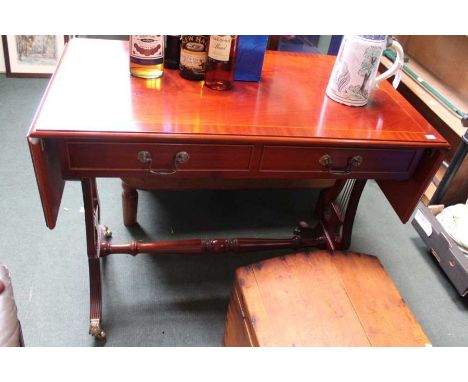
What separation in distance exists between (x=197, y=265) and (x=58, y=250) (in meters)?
0.53

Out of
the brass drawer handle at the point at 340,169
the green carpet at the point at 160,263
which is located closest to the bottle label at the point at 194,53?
the brass drawer handle at the point at 340,169

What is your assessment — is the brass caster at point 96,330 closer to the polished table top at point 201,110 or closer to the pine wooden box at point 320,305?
the pine wooden box at point 320,305

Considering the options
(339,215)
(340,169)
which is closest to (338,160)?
(340,169)

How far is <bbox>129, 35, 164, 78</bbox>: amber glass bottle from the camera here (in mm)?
980

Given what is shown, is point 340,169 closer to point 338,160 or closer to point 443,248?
point 338,160

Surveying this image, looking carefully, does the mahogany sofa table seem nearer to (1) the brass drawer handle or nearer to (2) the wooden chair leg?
(1) the brass drawer handle

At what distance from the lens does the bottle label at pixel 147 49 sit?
98 centimetres

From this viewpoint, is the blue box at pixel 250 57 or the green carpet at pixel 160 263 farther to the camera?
the green carpet at pixel 160 263

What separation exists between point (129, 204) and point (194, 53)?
0.76 meters

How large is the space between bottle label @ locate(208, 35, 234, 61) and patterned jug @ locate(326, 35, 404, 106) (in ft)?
0.97

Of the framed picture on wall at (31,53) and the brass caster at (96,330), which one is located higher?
the framed picture on wall at (31,53)

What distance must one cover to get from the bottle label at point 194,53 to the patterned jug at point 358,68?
1.16 ft

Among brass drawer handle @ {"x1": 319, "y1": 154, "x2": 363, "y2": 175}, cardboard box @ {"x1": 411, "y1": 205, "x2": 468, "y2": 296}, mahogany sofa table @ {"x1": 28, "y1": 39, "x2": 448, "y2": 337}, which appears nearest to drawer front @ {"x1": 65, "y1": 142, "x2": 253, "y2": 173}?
mahogany sofa table @ {"x1": 28, "y1": 39, "x2": 448, "y2": 337}

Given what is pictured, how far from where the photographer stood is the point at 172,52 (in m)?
1.12
